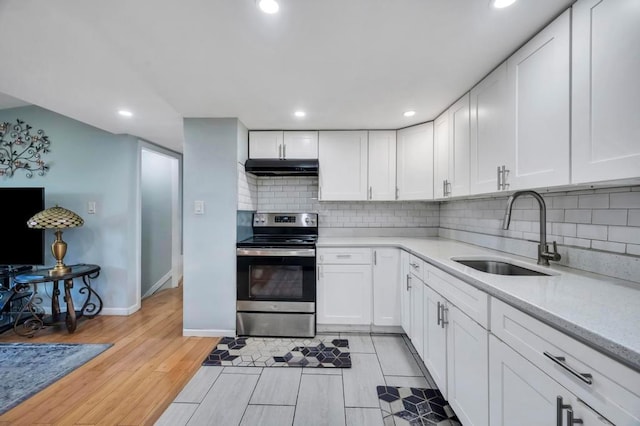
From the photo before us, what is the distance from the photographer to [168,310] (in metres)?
3.32

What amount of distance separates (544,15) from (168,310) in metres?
4.23

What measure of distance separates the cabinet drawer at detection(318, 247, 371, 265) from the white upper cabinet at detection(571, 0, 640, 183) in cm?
169

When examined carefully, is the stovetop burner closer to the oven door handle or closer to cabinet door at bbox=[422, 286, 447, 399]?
the oven door handle

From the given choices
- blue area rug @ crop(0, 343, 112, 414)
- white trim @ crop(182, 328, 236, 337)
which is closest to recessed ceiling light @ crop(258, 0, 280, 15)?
white trim @ crop(182, 328, 236, 337)

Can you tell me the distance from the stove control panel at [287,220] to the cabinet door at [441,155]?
1.36 meters

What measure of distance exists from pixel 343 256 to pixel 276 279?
2.29 feet

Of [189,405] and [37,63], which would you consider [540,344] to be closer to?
[189,405]

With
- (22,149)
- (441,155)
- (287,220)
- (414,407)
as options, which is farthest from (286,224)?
(22,149)

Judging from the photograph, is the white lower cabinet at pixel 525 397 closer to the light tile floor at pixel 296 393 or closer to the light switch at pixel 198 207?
the light tile floor at pixel 296 393

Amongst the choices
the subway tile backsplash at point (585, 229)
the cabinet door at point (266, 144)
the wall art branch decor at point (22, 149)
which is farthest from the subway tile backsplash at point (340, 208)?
the wall art branch decor at point (22, 149)

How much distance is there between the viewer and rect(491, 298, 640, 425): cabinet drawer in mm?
610

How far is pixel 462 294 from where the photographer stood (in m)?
1.37

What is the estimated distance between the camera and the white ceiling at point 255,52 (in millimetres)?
1226

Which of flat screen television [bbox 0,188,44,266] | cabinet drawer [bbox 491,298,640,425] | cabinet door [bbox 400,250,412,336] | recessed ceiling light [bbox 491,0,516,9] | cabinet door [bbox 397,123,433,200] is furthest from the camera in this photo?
flat screen television [bbox 0,188,44,266]
